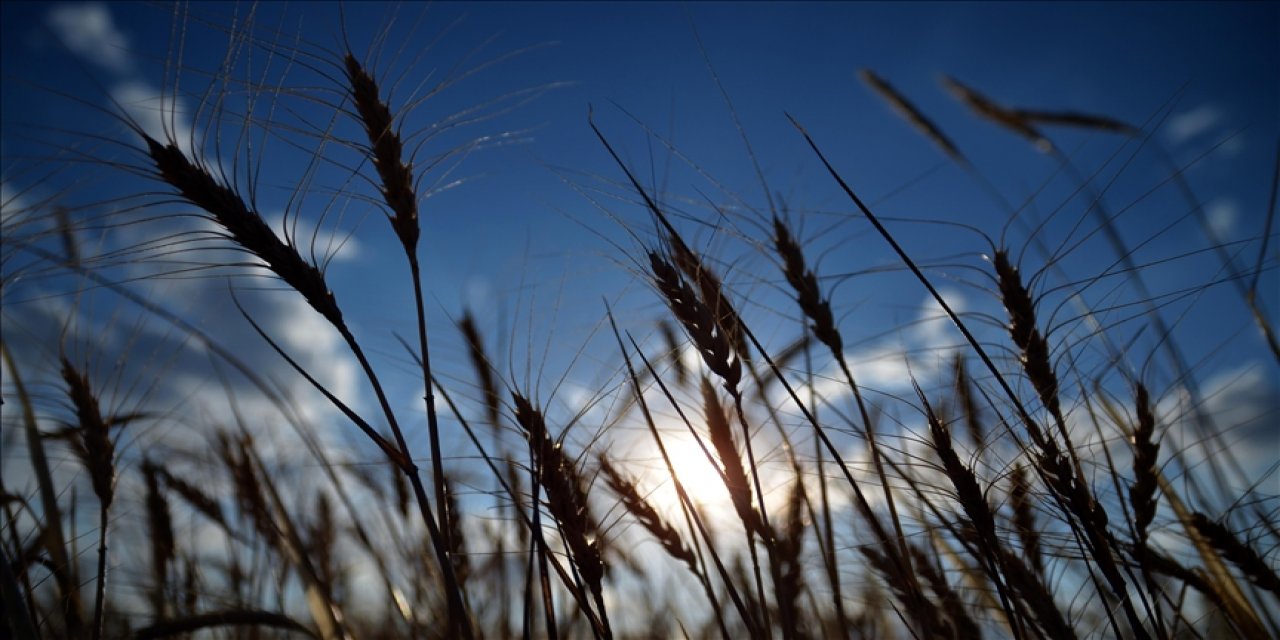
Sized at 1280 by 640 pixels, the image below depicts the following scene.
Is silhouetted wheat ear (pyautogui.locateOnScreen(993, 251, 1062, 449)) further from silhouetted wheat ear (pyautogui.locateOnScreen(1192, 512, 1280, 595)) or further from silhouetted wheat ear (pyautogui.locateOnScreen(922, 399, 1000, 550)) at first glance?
silhouetted wheat ear (pyautogui.locateOnScreen(1192, 512, 1280, 595))

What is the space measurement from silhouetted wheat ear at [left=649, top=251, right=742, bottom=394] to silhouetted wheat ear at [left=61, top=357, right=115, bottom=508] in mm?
1940

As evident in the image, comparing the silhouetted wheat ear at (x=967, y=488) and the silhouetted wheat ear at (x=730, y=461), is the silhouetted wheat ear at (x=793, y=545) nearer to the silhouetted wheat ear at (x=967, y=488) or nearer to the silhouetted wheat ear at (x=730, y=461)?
the silhouetted wheat ear at (x=730, y=461)

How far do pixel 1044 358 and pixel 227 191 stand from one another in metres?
2.14

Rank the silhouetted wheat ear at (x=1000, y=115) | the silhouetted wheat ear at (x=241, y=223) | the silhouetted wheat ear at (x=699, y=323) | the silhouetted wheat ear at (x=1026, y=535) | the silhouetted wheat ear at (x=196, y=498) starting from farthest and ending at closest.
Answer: the silhouetted wheat ear at (x=1000, y=115) < the silhouetted wheat ear at (x=196, y=498) < the silhouetted wheat ear at (x=1026, y=535) < the silhouetted wheat ear at (x=699, y=323) < the silhouetted wheat ear at (x=241, y=223)

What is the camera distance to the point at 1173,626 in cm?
183

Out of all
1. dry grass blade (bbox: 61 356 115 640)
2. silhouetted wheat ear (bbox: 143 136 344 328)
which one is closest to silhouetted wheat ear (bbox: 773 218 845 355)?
silhouetted wheat ear (bbox: 143 136 344 328)

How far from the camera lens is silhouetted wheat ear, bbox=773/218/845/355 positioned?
90.9 inches

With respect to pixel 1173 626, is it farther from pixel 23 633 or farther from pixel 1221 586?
pixel 23 633

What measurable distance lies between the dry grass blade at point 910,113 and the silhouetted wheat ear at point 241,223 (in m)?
3.37

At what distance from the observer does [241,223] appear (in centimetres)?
153

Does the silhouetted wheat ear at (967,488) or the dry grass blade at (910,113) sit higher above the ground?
the dry grass blade at (910,113)

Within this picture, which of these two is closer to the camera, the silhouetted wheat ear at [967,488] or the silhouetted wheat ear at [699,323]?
the silhouetted wheat ear at [967,488]

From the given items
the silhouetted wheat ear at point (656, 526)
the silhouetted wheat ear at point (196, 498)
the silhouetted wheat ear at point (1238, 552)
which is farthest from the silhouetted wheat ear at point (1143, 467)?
the silhouetted wheat ear at point (196, 498)

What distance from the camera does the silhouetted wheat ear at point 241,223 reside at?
4.89ft
